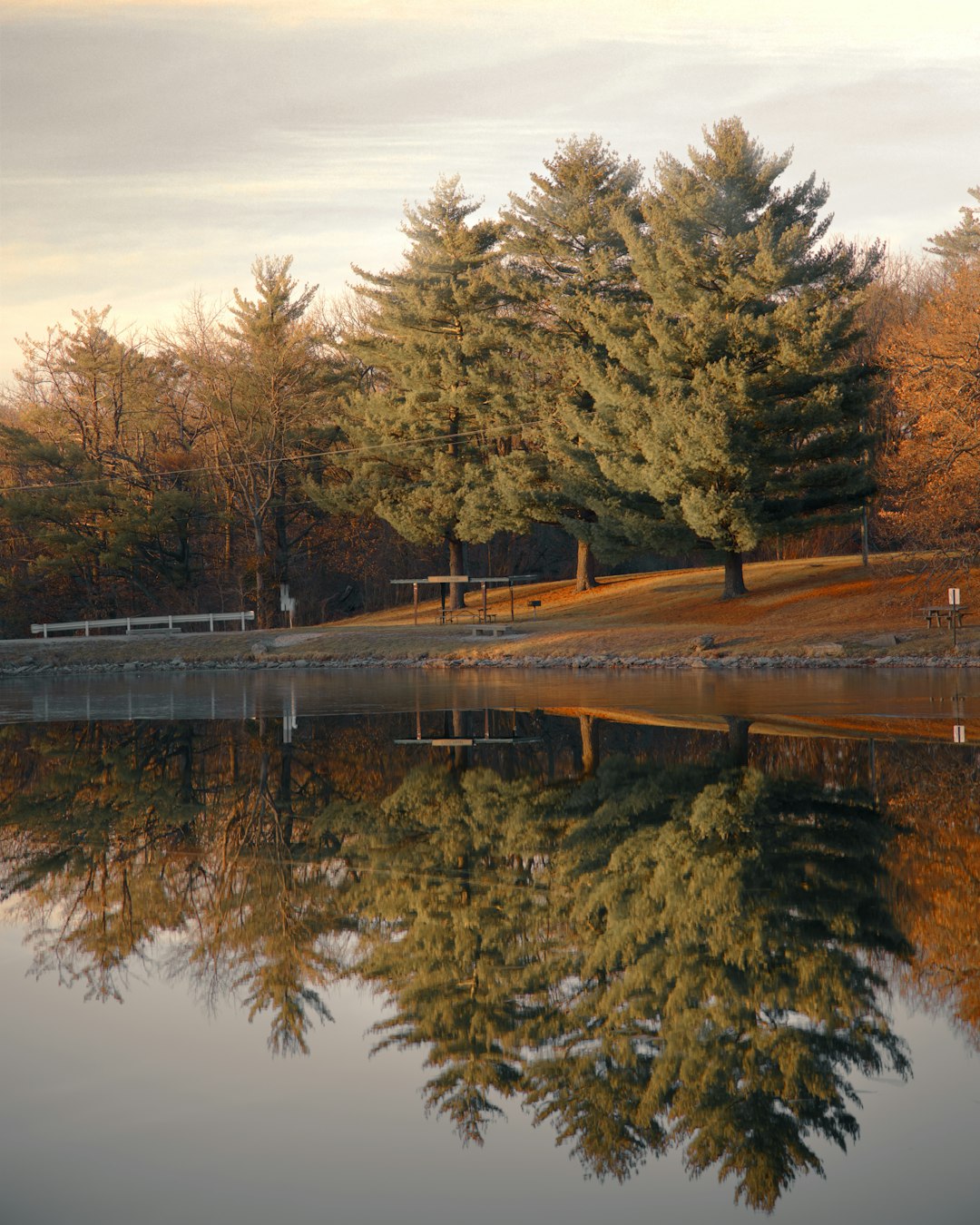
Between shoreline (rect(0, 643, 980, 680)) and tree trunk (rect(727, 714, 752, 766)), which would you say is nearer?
tree trunk (rect(727, 714, 752, 766))

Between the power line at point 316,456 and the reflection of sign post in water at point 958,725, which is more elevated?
the power line at point 316,456

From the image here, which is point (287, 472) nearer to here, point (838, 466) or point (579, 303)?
point (579, 303)

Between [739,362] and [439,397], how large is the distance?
1570cm

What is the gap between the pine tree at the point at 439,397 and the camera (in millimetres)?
49469

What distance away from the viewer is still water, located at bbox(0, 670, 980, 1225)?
465 cm

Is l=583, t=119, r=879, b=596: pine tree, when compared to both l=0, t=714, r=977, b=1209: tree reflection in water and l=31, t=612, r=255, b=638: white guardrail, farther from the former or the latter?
l=0, t=714, r=977, b=1209: tree reflection in water

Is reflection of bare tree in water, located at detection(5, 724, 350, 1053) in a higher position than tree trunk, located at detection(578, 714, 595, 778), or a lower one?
higher

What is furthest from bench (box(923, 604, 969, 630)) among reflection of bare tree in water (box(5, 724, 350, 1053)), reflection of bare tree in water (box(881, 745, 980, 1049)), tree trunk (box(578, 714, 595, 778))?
reflection of bare tree in water (box(5, 724, 350, 1053))

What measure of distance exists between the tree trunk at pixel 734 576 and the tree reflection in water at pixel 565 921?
27.8m

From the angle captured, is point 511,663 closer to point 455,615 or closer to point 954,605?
point 954,605

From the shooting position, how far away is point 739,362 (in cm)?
3784

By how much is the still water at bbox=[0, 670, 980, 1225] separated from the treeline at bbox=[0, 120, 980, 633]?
24.6 m

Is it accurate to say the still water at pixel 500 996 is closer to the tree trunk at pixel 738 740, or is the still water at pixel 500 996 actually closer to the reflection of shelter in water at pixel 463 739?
the tree trunk at pixel 738 740

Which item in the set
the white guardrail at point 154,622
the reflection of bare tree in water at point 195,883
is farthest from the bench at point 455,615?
the reflection of bare tree in water at point 195,883
